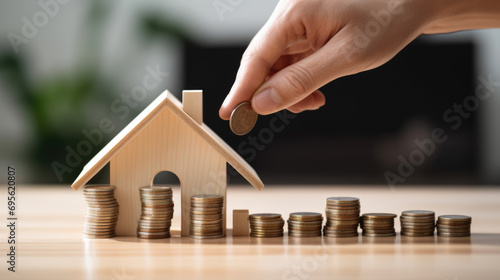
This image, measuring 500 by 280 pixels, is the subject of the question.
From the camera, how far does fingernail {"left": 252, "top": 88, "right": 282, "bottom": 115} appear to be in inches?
63.5

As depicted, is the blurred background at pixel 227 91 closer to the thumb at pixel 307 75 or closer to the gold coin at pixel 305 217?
the gold coin at pixel 305 217

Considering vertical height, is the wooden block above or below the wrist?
below

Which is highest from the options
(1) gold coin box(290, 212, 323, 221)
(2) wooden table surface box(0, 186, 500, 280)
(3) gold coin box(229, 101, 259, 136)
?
(3) gold coin box(229, 101, 259, 136)

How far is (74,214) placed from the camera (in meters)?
2.46

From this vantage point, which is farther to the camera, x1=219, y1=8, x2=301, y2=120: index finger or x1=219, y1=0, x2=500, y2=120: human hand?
A: x1=219, y1=8, x2=301, y2=120: index finger

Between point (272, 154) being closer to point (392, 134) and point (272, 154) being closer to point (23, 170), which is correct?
point (392, 134)

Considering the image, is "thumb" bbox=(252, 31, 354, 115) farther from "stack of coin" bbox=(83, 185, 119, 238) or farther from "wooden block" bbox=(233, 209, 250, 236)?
"stack of coin" bbox=(83, 185, 119, 238)

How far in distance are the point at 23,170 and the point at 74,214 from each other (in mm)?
2022

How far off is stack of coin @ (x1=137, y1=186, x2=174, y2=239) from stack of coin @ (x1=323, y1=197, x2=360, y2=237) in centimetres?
52

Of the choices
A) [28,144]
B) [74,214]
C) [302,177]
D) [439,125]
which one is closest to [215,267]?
[74,214]

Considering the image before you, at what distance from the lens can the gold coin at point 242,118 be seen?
172 centimetres

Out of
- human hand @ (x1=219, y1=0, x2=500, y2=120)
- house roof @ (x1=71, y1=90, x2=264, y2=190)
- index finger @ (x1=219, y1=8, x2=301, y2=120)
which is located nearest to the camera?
human hand @ (x1=219, y1=0, x2=500, y2=120)

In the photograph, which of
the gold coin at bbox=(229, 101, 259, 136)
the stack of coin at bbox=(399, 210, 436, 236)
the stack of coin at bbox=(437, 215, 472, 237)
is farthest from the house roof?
the stack of coin at bbox=(437, 215, 472, 237)

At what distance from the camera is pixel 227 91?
13.3 feet
